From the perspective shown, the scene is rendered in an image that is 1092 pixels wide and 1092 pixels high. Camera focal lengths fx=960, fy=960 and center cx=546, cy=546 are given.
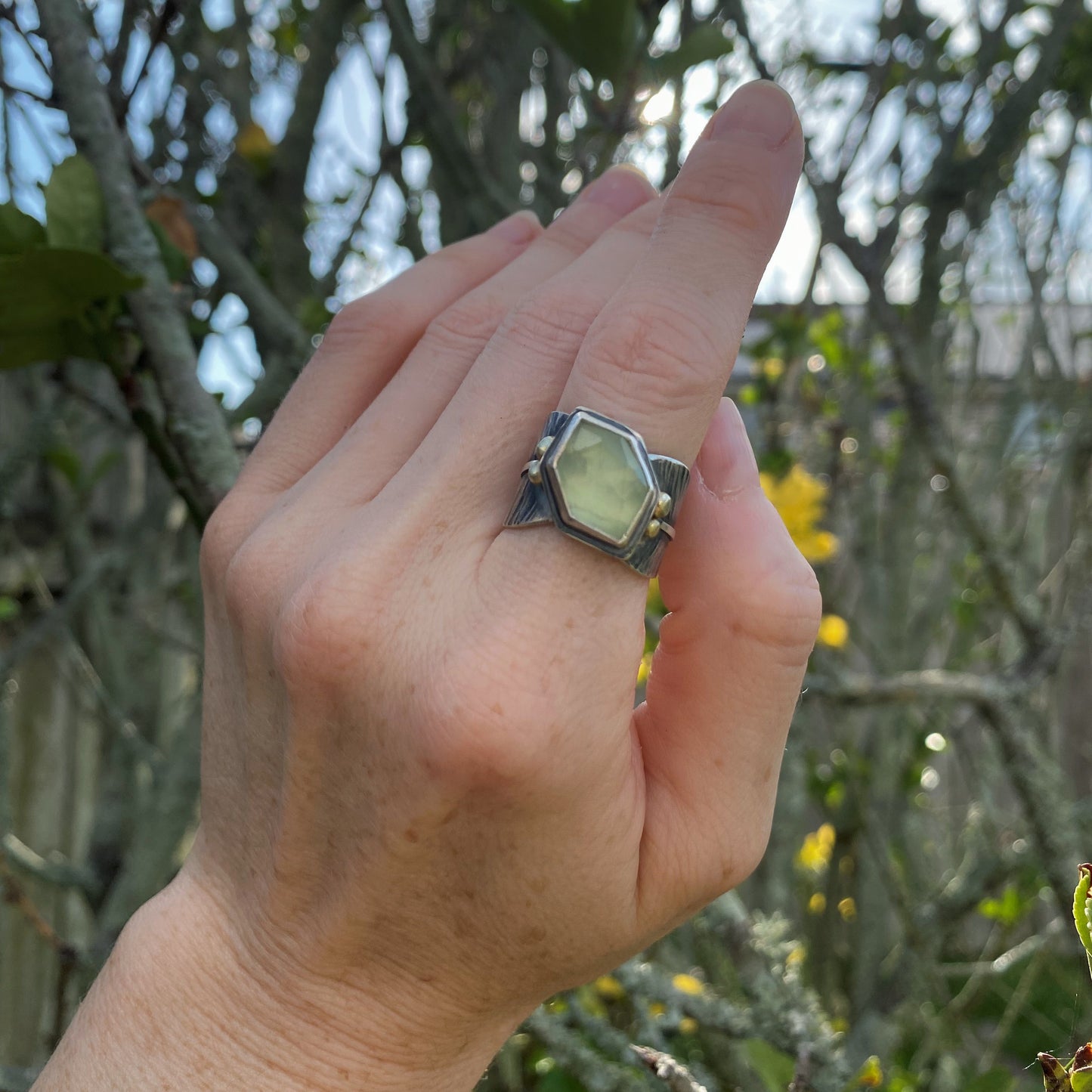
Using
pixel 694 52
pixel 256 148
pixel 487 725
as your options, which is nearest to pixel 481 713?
pixel 487 725

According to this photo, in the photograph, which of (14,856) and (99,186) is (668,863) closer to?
(99,186)

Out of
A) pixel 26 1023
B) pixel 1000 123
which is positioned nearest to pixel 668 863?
pixel 1000 123

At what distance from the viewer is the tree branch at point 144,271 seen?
64 cm

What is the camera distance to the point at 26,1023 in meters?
1.99

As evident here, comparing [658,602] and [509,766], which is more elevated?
[658,602]

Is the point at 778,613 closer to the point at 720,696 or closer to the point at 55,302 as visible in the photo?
the point at 720,696

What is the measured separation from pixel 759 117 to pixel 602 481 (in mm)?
204

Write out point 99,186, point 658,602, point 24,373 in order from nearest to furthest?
point 99,186 → point 658,602 → point 24,373

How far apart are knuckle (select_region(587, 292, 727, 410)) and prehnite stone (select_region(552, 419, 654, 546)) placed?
0.07 feet

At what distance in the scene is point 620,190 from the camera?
24.3 inches

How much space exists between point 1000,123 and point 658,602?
82cm

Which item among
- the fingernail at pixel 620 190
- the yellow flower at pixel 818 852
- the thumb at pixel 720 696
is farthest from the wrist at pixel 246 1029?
the yellow flower at pixel 818 852

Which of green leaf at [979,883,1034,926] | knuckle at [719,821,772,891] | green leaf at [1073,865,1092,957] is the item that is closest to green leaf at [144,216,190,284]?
knuckle at [719,821,772,891]

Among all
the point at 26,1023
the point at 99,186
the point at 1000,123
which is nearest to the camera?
the point at 99,186
